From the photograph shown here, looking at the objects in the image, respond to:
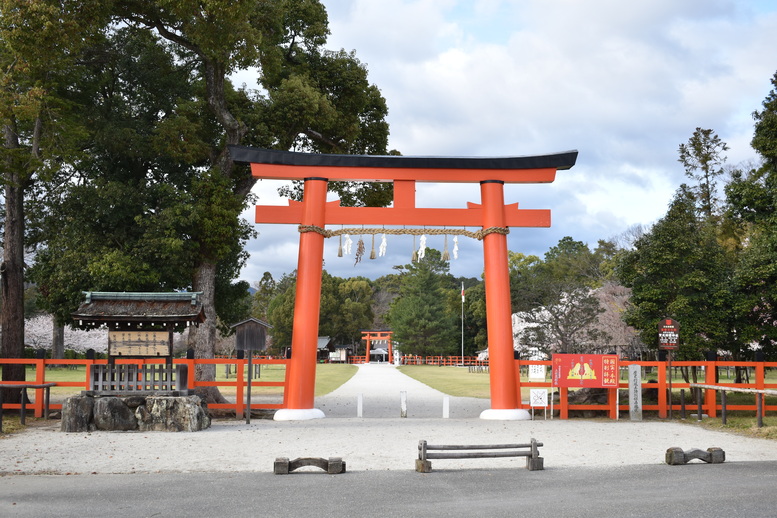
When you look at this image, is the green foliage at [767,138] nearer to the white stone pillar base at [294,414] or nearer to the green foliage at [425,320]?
the white stone pillar base at [294,414]

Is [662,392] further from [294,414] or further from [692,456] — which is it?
[294,414]

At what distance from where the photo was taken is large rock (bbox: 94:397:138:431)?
12867mm

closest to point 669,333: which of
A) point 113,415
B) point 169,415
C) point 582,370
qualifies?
point 582,370

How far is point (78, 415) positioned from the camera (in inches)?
505

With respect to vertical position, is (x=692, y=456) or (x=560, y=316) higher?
(x=560, y=316)

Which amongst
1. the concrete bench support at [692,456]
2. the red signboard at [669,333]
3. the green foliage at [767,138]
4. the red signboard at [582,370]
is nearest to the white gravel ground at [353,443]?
the concrete bench support at [692,456]

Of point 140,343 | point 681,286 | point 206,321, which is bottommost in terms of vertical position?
point 140,343

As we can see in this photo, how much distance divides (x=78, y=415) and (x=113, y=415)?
0.63m

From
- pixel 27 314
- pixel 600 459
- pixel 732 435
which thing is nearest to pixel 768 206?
pixel 732 435

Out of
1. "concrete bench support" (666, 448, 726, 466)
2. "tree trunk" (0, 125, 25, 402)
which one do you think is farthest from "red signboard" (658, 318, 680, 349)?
"tree trunk" (0, 125, 25, 402)

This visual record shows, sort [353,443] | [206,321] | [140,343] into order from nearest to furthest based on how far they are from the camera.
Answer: [353,443], [140,343], [206,321]

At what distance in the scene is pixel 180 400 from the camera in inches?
513

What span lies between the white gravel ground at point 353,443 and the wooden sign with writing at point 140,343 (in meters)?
1.82

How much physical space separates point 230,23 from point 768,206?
15.2 metres
